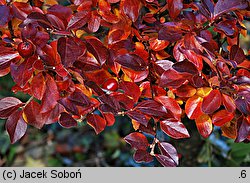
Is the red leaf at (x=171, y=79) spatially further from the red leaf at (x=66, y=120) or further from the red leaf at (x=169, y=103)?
the red leaf at (x=66, y=120)

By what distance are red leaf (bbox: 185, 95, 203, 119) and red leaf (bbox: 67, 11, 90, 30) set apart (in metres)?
0.26

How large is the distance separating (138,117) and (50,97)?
170 millimetres

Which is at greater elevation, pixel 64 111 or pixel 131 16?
pixel 131 16

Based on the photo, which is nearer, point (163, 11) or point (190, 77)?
point (190, 77)

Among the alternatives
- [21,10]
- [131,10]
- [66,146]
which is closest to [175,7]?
[131,10]

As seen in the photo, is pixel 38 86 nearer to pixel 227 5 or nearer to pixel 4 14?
pixel 4 14

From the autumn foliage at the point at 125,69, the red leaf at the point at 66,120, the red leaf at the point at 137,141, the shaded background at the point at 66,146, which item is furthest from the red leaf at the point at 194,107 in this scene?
the shaded background at the point at 66,146

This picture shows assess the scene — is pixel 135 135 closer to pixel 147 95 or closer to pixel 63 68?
pixel 147 95

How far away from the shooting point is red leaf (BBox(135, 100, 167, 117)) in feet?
2.75

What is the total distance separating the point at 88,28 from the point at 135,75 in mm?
133

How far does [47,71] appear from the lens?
2.76ft

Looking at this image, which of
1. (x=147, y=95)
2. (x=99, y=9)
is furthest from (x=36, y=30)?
(x=147, y=95)

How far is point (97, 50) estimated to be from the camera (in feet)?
2.69

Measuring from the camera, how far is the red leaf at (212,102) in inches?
31.6
